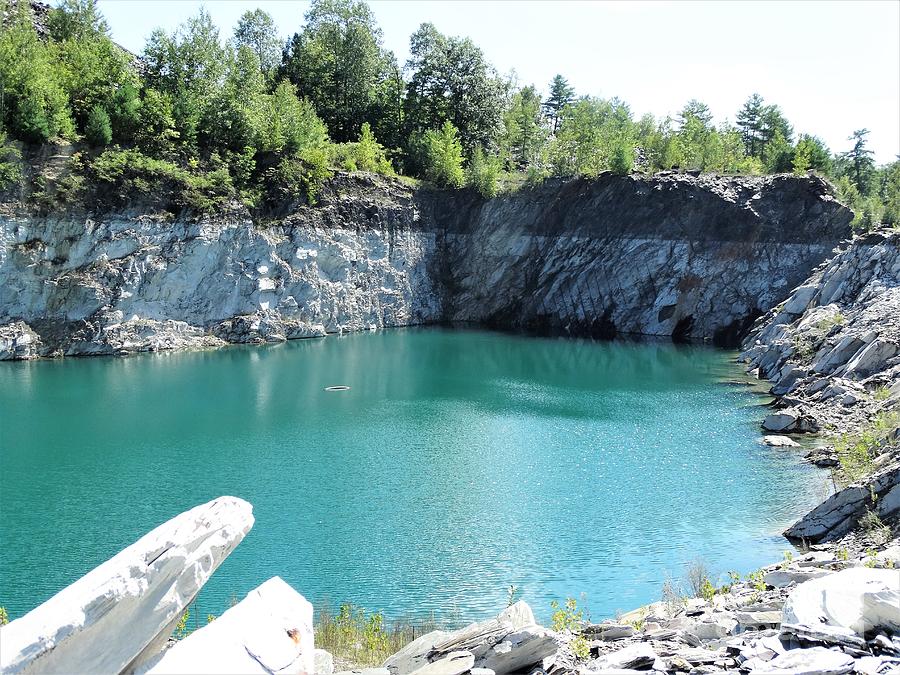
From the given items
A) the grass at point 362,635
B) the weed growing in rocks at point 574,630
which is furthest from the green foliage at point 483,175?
the weed growing in rocks at point 574,630

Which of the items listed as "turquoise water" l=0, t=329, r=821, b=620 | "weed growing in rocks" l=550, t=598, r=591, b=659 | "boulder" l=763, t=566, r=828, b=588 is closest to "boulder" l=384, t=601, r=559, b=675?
"weed growing in rocks" l=550, t=598, r=591, b=659

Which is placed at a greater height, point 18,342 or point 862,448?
point 18,342

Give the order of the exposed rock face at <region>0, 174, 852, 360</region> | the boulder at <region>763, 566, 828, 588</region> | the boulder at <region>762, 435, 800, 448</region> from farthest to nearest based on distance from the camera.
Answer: the exposed rock face at <region>0, 174, 852, 360</region> < the boulder at <region>762, 435, 800, 448</region> < the boulder at <region>763, 566, 828, 588</region>

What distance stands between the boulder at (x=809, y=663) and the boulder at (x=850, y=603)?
0.64 meters

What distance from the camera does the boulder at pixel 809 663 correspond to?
9367 millimetres

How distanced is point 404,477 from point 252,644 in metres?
20.7

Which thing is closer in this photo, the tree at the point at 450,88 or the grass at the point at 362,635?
the grass at the point at 362,635

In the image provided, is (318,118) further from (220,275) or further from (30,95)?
(30,95)

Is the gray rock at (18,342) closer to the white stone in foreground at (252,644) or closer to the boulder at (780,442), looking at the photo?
the boulder at (780,442)

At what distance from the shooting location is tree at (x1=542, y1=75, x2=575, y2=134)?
11006 centimetres

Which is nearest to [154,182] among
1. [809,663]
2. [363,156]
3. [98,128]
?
[98,128]

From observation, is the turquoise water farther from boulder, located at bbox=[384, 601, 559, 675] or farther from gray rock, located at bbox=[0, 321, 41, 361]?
boulder, located at bbox=[384, 601, 559, 675]

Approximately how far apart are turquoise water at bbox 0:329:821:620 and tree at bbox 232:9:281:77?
4654 cm

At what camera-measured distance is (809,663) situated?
9.63 metres
